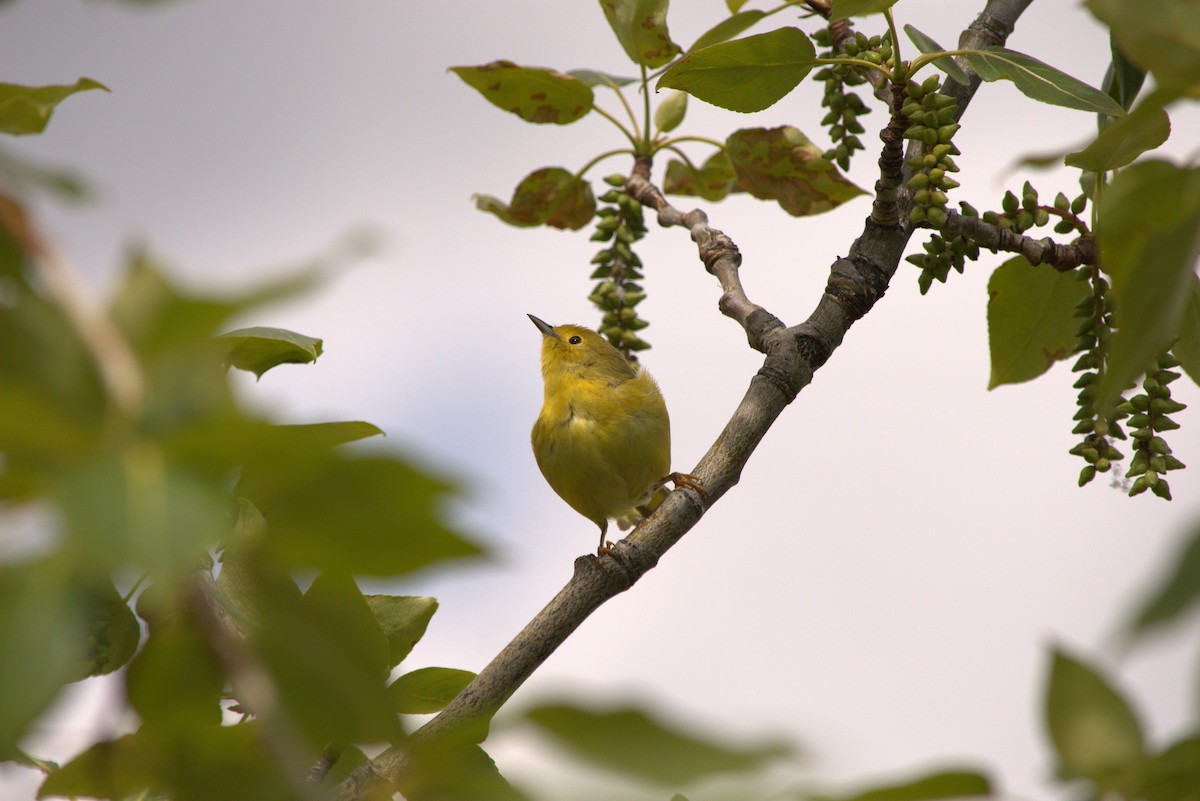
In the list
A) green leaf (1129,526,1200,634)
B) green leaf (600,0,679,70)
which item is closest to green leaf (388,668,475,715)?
green leaf (1129,526,1200,634)

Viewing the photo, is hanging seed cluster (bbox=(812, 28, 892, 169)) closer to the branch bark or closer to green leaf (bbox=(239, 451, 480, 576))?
the branch bark

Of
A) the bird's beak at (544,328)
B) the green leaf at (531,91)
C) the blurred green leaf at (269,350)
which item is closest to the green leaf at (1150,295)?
the blurred green leaf at (269,350)

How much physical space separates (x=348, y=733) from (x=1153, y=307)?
1.69 ft

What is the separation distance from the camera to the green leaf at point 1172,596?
450 mm

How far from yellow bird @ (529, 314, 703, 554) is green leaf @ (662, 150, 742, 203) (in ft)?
3.86

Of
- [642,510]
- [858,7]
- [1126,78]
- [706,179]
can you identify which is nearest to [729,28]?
[858,7]

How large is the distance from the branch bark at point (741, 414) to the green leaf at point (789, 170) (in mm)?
296

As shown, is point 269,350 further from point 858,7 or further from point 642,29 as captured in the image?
point 642,29

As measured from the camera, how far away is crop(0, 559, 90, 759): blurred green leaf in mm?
469

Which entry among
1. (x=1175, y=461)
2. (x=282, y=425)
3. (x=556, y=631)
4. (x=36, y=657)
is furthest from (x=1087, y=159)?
(x=36, y=657)

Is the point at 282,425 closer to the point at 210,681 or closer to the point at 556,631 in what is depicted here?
the point at 210,681

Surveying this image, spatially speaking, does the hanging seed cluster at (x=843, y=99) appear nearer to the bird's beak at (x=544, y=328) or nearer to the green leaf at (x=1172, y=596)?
the green leaf at (x=1172, y=596)

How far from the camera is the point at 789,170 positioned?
8.00 ft

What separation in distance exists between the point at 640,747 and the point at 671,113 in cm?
241
